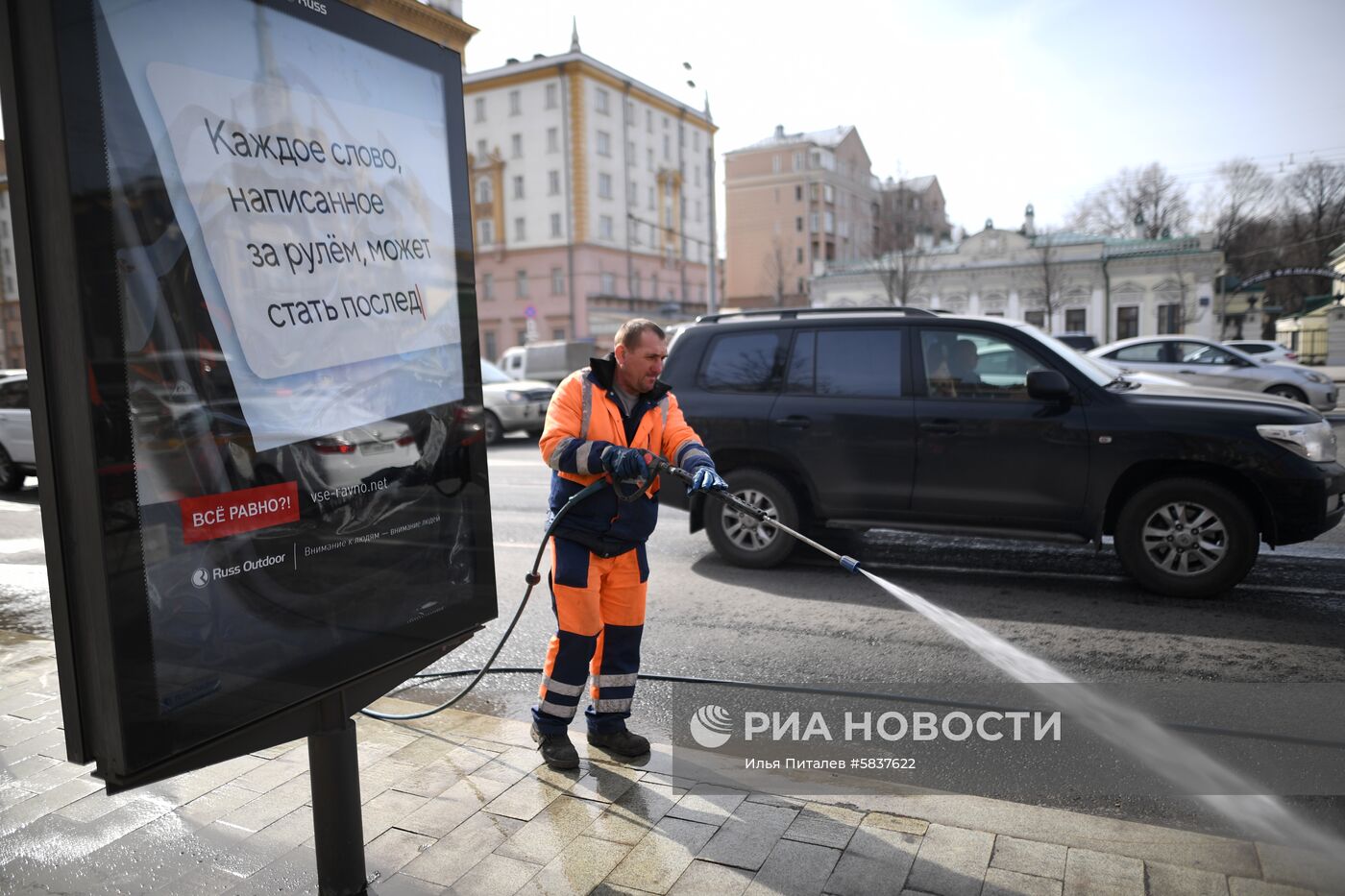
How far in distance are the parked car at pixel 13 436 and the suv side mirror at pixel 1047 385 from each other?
13.1m

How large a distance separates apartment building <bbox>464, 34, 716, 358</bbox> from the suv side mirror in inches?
2002

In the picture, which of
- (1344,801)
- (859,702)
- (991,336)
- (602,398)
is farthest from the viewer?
(991,336)

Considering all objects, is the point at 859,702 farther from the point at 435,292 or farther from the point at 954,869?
the point at 435,292

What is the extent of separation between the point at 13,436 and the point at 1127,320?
186 ft

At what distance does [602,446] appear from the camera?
12.2 ft

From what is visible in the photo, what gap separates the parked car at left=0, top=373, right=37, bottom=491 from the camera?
1315 centimetres

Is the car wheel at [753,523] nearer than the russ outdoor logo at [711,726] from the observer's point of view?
No

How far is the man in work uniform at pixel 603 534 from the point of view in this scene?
3.77 metres

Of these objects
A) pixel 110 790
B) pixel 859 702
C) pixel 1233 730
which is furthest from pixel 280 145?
pixel 1233 730

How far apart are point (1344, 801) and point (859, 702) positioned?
6.44 feet

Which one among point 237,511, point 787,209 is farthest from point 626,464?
point 787,209

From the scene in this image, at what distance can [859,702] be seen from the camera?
15.3 ft

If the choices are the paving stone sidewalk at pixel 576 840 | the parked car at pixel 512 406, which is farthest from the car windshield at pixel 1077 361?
the parked car at pixel 512 406

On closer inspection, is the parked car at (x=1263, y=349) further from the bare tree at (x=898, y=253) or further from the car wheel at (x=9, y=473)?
the bare tree at (x=898, y=253)
